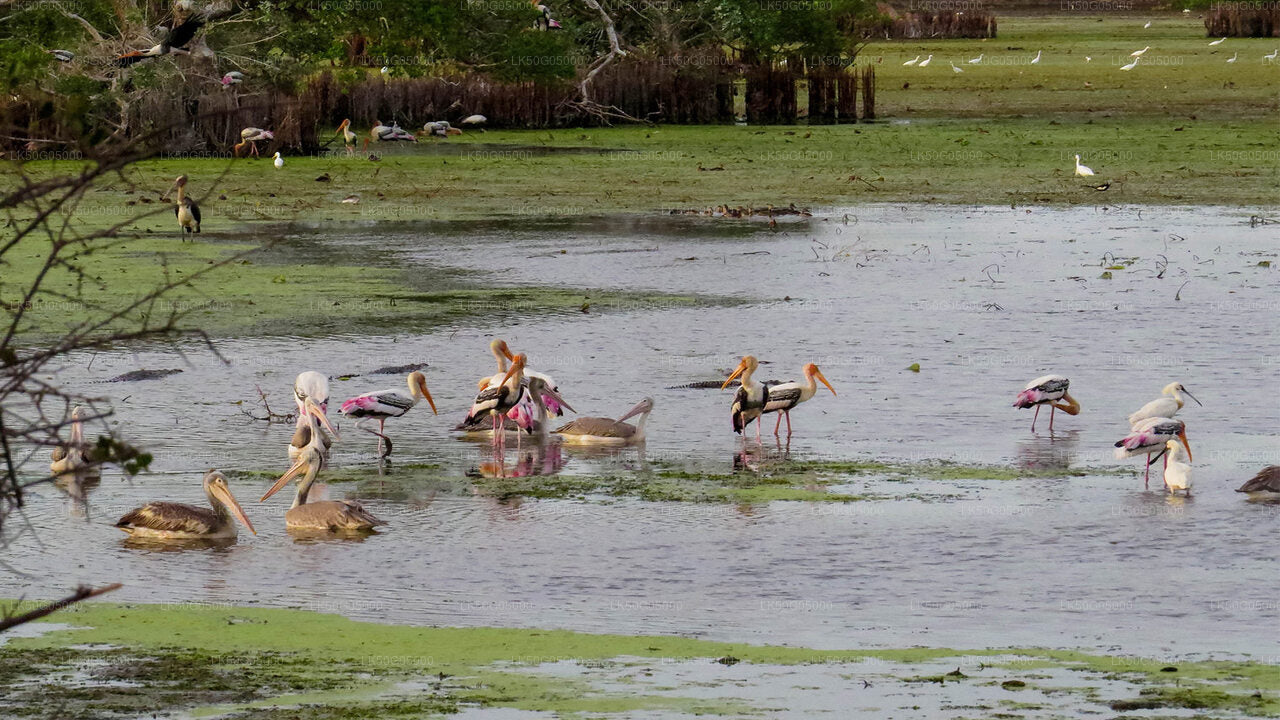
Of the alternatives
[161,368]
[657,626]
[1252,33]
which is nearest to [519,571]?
[657,626]

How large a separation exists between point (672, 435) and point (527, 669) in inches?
172

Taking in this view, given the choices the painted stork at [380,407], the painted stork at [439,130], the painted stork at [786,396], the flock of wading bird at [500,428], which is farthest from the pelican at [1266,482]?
the painted stork at [439,130]

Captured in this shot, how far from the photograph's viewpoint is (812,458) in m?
9.62

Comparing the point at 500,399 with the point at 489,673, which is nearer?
the point at 489,673

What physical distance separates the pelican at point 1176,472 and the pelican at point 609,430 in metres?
2.61

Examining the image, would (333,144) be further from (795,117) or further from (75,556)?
(75,556)

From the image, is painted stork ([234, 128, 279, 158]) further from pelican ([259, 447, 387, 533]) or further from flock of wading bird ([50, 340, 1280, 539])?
Answer: pelican ([259, 447, 387, 533])

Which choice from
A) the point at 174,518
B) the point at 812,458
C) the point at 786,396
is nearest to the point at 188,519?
the point at 174,518

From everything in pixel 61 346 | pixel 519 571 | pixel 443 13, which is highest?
pixel 443 13

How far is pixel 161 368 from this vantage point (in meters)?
12.1

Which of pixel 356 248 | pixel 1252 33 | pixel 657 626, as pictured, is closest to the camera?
pixel 657 626

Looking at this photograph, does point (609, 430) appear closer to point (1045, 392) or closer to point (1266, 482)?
point (1045, 392)

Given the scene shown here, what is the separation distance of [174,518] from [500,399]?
8.24ft

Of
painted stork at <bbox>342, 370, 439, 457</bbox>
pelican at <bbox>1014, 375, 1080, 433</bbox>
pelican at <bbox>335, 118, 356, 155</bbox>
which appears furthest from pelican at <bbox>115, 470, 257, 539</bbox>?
pelican at <bbox>335, 118, 356, 155</bbox>
